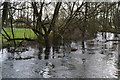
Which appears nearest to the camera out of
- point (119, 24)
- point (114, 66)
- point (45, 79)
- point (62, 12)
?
point (45, 79)

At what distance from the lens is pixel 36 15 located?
14.8 metres

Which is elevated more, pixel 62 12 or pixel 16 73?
pixel 62 12

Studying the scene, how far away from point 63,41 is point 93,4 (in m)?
3.80

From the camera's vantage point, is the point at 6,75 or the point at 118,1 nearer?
the point at 6,75

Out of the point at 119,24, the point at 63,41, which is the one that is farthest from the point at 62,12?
the point at 119,24

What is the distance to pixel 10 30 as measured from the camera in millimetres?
14852

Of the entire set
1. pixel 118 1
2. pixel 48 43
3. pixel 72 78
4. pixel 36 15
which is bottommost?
pixel 72 78

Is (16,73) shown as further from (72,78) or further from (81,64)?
(81,64)

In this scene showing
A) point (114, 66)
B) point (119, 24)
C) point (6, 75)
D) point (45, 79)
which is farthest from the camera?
point (119, 24)

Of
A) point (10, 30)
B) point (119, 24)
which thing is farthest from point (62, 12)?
point (119, 24)

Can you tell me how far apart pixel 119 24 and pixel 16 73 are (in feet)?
50.0

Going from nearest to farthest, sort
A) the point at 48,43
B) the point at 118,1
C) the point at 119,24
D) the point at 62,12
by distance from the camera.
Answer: the point at 118,1
the point at 48,43
the point at 62,12
the point at 119,24

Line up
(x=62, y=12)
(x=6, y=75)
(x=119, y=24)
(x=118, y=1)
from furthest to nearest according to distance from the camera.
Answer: (x=119, y=24) < (x=62, y=12) < (x=118, y=1) < (x=6, y=75)

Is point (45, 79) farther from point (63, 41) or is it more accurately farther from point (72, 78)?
point (63, 41)
